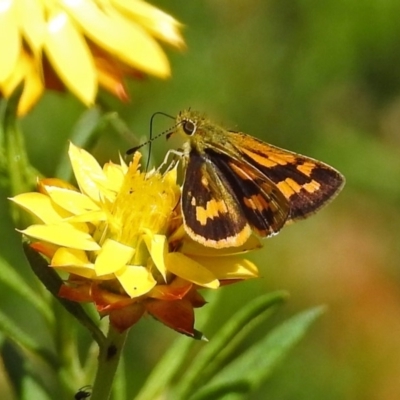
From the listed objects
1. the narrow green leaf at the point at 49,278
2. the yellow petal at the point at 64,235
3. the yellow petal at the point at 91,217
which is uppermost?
the yellow petal at the point at 91,217

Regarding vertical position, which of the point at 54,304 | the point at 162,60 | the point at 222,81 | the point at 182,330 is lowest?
the point at 54,304

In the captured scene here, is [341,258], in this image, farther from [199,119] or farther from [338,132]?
[199,119]

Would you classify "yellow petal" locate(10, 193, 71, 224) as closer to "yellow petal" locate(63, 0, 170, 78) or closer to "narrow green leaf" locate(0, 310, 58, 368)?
"narrow green leaf" locate(0, 310, 58, 368)

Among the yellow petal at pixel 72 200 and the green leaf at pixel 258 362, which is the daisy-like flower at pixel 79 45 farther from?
the green leaf at pixel 258 362

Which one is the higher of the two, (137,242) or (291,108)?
(291,108)

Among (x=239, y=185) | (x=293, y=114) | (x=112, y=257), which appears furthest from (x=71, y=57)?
(x=293, y=114)

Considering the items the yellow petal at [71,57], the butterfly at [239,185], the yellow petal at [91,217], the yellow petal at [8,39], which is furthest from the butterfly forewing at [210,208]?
the yellow petal at [8,39]

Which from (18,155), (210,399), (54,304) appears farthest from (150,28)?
(210,399)
